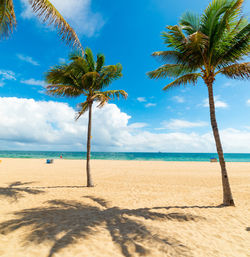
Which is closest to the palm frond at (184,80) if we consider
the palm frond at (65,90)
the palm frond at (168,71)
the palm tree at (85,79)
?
the palm frond at (168,71)

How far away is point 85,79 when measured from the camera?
9617 millimetres

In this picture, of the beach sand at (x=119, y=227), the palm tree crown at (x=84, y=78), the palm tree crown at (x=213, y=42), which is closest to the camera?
the beach sand at (x=119, y=227)

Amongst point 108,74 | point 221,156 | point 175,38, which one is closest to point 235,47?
point 175,38

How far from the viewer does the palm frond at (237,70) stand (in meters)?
6.78

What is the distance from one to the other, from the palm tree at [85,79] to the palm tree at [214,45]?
3827mm

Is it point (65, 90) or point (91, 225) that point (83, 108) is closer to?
point (65, 90)

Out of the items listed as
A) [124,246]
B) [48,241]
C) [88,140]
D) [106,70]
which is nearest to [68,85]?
[106,70]

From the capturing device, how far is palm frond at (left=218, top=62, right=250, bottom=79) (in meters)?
6.78

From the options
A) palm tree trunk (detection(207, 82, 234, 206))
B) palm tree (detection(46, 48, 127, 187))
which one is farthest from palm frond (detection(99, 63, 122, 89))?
palm tree trunk (detection(207, 82, 234, 206))

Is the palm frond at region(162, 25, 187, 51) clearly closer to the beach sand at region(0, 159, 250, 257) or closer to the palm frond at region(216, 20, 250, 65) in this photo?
the palm frond at region(216, 20, 250, 65)

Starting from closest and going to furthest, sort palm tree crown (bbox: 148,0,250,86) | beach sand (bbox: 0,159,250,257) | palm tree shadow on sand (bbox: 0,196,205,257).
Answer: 1. beach sand (bbox: 0,159,250,257)
2. palm tree shadow on sand (bbox: 0,196,205,257)
3. palm tree crown (bbox: 148,0,250,86)

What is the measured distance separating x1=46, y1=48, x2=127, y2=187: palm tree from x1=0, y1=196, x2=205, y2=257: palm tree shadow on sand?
452 cm

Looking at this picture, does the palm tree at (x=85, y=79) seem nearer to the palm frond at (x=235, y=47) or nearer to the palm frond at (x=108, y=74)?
the palm frond at (x=108, y=74)

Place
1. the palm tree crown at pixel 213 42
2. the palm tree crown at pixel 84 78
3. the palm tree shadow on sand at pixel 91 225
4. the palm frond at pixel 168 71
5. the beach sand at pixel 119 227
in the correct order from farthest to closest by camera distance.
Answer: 1. the palm tree crown at pixel 84 78
2. the palm frond at pixel 168 71
3. the palm tree crown at pixel 213 42
4. the palm tree shadow on sand at pixel 91 225
5. the beach sand at pixel 119 227
